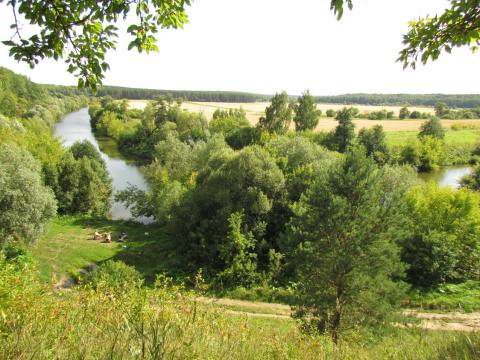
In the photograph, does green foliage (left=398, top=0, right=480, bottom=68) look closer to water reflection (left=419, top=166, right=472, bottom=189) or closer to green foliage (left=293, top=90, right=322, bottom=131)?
green foliage (left=293, top=90, right=322, bottom=131)

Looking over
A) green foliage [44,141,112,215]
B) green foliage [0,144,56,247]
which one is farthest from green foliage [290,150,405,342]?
green foliage [44,141,112,215]

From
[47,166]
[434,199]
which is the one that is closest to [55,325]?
[434,199]

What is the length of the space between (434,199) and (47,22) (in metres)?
22.5

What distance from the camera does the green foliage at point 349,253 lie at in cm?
995

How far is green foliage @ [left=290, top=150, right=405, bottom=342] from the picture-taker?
32.7 feet

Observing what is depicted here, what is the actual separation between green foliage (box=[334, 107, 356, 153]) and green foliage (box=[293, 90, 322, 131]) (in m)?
4.62

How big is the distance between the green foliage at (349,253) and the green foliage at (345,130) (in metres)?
37.0

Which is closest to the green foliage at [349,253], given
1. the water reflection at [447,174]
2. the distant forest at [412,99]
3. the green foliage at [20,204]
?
the green foliage at [20,204]

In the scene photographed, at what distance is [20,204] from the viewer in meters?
18.9

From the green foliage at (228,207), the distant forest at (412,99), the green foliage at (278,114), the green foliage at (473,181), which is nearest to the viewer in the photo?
the green foliage at (228,207)

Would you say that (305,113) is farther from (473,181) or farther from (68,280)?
(68,280)

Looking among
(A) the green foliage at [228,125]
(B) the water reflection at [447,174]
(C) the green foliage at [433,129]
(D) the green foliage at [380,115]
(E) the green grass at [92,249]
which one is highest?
(A) the green foliage at [228,125]

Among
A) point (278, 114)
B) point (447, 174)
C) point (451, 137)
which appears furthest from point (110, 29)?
point (451, 137)

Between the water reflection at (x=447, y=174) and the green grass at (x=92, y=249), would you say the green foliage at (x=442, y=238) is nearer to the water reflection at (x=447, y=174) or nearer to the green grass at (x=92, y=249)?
the green grass at (x=92, y=249)
